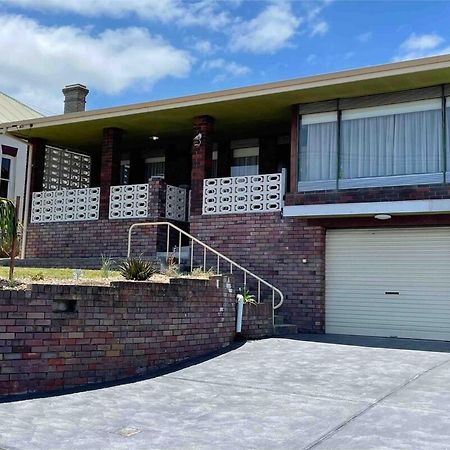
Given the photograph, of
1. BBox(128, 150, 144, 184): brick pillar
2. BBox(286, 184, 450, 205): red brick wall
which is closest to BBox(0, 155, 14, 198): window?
BBox(128, 150, 144, 184): brick pillar

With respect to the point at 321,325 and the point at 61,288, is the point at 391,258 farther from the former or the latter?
the point at 61,288

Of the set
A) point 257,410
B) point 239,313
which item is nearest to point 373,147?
point 239,313

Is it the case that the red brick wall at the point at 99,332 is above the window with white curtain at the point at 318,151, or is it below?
below

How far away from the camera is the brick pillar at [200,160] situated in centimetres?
1452

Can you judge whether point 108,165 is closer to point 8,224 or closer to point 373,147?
point 373,147

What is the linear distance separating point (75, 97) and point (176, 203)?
570 cm

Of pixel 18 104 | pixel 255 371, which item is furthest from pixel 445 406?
pixel 18 104

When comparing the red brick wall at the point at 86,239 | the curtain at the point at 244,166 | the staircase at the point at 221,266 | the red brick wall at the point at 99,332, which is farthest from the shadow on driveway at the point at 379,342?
the curtain at the point at 244,166

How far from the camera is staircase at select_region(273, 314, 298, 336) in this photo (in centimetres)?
1189

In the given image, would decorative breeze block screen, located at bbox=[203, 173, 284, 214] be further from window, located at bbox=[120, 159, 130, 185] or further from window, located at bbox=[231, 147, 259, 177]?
window, located at bbox=[120, 159, 130, 185]

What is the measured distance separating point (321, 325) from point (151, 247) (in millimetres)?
4730

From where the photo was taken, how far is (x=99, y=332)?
7.95m

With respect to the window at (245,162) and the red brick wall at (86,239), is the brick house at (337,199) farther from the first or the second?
the window at (245,162)

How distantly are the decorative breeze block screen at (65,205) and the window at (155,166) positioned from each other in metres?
3.10
